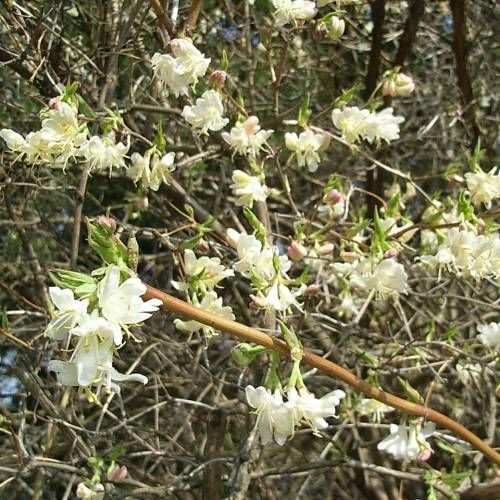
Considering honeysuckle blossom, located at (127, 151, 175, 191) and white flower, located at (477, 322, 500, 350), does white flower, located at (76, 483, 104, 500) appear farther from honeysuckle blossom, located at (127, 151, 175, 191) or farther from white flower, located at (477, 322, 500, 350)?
white flower, located at (477, 322, 500, 350)

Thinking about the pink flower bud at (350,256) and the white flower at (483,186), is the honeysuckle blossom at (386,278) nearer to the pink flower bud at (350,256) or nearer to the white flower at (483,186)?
the pink flower bud at (350,256)

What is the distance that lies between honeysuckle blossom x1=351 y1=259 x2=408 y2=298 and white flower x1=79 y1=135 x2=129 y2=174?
64 centimetres

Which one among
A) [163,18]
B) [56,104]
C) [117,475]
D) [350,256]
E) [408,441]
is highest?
[163,18]

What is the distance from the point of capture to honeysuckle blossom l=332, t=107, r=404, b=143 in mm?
2088

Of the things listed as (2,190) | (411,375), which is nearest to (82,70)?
(2,190)

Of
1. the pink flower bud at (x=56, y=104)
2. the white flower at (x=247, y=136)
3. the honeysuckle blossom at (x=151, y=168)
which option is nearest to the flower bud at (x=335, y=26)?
the white flower at (x=247, y=136)

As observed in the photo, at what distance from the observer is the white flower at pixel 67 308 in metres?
1.11

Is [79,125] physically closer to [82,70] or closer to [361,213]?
[82,70]

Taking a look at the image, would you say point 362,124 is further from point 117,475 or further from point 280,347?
point 117,475

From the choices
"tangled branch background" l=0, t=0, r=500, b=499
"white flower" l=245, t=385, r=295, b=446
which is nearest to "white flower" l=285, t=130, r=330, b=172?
"tangled branch background" l=0, t=0, r=500, b=499

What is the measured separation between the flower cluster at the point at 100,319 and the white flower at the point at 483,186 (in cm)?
113

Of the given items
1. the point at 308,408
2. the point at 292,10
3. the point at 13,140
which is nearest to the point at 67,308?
the point at 308,408

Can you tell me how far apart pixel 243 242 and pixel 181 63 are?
47 centimetres

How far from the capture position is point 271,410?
140 cm
